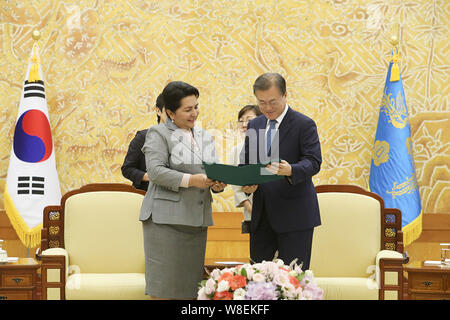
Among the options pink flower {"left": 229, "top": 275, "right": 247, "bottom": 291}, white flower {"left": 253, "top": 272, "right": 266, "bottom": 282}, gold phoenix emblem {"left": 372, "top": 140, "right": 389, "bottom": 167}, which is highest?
gold phoenix emblem {"left": 372, "top": 140, "right": 389, "bottom": 167}

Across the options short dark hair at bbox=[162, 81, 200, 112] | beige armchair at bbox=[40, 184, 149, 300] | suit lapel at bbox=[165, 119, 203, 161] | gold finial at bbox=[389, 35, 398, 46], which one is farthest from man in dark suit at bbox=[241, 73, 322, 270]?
gold finial at bbox=[389, 35, 398, 46]

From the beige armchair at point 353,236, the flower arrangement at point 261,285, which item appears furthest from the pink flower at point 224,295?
the beige armchair at point 353,236

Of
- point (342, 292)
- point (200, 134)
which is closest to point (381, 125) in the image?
point (342, 292)

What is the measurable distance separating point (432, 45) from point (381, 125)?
2.88ft

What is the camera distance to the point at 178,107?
3064 mm

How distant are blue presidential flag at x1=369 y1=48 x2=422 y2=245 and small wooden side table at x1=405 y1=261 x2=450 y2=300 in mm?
745

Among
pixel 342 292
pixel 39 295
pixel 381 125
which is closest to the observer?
pixel 342 292

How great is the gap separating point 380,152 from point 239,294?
317 centimetres

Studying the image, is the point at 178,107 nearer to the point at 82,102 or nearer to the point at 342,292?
the point at 342,292

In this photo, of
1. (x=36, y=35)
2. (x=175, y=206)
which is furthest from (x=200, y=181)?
(x=36, y=35)

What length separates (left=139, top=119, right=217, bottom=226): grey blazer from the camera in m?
2.99

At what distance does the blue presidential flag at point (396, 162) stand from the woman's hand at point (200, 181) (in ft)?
8.23

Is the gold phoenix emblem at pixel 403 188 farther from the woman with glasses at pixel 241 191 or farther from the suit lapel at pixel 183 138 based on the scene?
the suit lapel at pixel 183 138

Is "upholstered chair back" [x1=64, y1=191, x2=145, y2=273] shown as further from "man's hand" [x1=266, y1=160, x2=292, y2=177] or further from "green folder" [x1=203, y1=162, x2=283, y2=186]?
"man's hand" [x1=266, y1=160, x2=292, y2=177]
